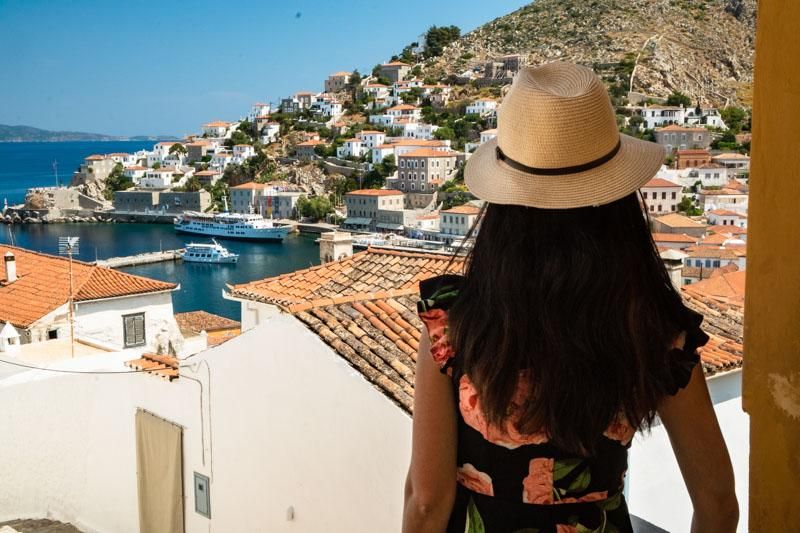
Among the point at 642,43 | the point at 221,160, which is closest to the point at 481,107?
the point at 642,43

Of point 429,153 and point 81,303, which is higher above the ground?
point 429,153

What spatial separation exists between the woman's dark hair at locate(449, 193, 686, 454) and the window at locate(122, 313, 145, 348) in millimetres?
10917

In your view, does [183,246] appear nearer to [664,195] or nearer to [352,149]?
[352,149]

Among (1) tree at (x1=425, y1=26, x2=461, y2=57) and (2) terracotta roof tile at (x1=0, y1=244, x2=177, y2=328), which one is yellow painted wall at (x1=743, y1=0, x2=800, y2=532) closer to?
(2) terracotta roof tile at (x1=0, y1=244, x2=177, y2=328)

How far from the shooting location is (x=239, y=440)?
11.6ft

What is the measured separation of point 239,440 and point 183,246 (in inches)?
1726

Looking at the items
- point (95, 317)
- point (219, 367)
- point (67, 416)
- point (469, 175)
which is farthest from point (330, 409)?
point (95, 317)

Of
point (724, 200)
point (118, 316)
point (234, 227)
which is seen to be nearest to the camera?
point (118, 316)

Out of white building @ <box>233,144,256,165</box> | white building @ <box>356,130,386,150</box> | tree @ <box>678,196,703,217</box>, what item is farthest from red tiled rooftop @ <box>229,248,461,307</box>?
white building @ <box>233,144,256,165</box>

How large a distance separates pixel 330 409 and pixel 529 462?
2.37 meters

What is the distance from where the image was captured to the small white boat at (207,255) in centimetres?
3966

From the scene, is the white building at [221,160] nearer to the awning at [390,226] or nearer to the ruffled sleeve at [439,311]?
the awning at [390,226]

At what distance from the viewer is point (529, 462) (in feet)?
2.59

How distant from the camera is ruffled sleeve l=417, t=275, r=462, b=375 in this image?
2.59 ft
